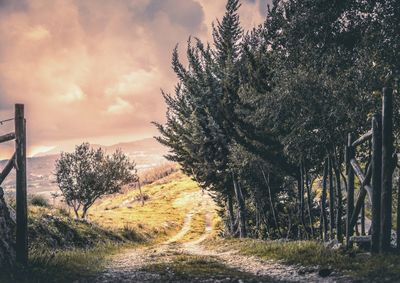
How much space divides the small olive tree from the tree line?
798 inches

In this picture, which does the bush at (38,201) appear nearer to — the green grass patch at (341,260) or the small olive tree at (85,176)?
the small olive tree at (85,176)

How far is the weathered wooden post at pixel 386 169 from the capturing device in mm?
9844

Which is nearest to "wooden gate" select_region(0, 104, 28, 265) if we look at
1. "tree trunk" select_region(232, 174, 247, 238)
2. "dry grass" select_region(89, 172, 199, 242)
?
"tree trunk" select_region(232, 174, 247, 238)

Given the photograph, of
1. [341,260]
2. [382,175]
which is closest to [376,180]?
[382,175]

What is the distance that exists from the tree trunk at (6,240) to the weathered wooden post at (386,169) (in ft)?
30.3

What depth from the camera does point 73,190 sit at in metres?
53.7

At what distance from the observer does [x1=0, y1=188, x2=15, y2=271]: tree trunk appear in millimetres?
10664

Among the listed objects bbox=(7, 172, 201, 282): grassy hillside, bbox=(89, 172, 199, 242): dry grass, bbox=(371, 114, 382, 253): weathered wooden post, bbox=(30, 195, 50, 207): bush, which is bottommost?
bbox=(89, 172, 199, 242): dry grass

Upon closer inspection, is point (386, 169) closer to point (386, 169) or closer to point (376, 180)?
point (386, 169)

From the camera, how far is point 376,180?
1020 cm

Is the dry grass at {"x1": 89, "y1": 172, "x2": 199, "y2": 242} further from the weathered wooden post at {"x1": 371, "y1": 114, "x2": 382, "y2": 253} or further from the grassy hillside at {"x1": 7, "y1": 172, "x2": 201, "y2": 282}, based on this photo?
the weathered wooden post at {"x1": 371, "y1": 114, "x2": 382, "y2": 253}

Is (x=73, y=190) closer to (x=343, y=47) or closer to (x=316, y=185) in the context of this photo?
(x=316, y=185)

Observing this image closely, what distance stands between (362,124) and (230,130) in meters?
10.6

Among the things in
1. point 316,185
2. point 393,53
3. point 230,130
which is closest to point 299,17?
point 393,53
